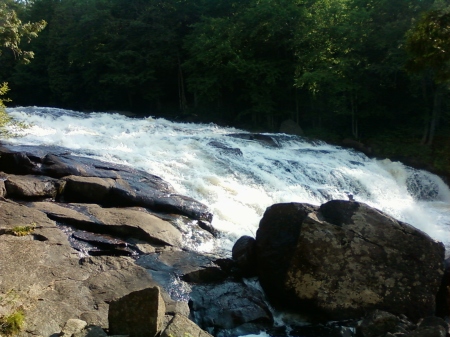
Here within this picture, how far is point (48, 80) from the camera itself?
33719 millimetres

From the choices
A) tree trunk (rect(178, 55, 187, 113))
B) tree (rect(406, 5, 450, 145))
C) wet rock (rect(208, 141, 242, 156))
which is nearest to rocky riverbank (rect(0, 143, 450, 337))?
tree (rect(406, 5, 450, 145))

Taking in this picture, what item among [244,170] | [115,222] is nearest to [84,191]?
[115,222]

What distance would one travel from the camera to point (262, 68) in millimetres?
23031

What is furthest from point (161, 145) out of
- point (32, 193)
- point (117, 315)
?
point (117, 315)

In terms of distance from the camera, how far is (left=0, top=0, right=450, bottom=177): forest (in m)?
20.0

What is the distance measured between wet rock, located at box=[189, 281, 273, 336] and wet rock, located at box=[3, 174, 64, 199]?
3644mm

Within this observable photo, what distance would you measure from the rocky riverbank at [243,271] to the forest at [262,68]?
9.32 meters

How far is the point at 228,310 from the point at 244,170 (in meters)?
6.44

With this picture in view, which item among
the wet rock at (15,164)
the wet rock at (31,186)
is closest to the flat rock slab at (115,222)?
the wet rock at (31,186)

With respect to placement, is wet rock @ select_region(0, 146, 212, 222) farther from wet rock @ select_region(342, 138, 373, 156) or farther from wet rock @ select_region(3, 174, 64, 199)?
wet rock @ select_region(342, 138, 373, 156)

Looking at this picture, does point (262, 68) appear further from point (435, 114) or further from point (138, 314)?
point (138, 314)

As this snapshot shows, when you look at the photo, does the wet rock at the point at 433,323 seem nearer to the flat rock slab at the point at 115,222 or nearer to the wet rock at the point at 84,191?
the flat rock slab at the point at 115,222

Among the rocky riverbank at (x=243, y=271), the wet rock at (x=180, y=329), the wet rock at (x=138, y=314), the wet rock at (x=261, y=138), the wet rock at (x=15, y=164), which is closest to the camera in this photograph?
the wet rock at (x=180, y=329)

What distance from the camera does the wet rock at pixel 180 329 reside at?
451cm
